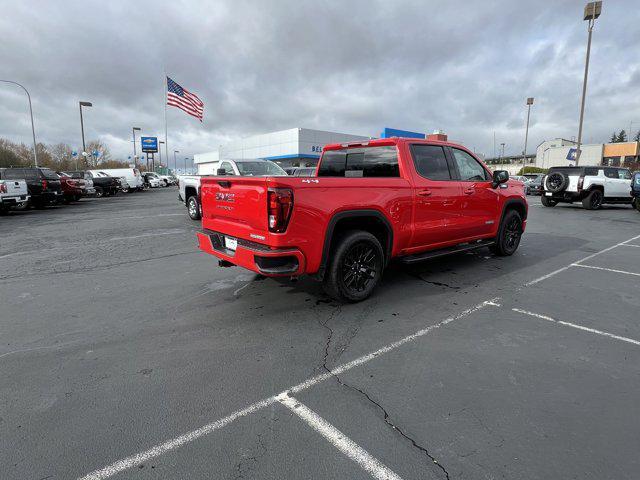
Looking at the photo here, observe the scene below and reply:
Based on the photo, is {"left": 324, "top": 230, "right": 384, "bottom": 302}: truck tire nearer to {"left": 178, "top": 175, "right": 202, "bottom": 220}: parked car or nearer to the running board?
the running board

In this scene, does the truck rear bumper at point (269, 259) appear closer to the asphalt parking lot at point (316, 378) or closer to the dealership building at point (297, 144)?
the asphalt parking lot at point (316, 378)

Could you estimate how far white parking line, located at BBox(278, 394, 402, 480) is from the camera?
2070 mm

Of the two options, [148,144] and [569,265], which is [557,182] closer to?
[569,265]

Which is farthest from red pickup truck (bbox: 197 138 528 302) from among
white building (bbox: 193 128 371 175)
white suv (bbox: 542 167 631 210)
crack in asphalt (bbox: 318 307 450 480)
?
white building (bbox: 193 128 371 175)

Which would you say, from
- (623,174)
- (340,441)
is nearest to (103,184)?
(340,441)

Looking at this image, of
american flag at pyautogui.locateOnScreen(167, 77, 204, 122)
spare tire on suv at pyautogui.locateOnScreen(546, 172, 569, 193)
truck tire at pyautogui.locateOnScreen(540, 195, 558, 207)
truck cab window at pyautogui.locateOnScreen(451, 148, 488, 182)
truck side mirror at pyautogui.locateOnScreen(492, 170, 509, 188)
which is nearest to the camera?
truck cab window at pyautogui.locateOnScreen(451, 148, 488, 182)

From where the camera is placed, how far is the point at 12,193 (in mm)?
13945

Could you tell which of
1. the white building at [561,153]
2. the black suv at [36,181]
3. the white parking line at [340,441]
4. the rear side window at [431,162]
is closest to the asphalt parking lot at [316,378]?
the white parking line at [340,441]

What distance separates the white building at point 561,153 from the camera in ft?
225

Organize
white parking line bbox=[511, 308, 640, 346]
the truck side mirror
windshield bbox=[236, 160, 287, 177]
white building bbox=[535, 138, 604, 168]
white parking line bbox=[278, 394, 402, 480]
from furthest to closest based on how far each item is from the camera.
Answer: white building bbox=[535, 138, 604, 168]
windshield bbox=[236, 160, 287, 177]
the truck side mirror
white parking line bbox=[511, 308, 640, 346]
white parking line bbox=[278, 394, 402, 480]

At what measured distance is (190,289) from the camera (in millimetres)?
5176

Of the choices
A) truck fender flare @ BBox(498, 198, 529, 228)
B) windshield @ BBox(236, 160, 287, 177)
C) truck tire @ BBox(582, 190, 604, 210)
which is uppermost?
windshield @ BBox(236, 160, 287, 177)

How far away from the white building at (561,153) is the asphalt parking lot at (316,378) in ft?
222

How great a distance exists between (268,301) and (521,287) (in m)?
3.48
